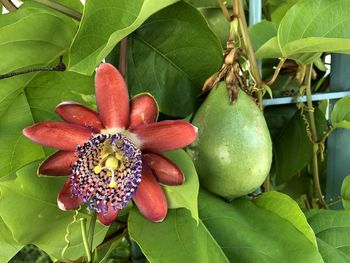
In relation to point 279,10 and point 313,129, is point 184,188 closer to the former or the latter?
point 313,129

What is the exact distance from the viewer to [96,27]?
0.38m

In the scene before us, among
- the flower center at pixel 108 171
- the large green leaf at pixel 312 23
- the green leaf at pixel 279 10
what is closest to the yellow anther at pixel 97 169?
the flower center at pixel 108 171

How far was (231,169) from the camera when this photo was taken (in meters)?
0.39

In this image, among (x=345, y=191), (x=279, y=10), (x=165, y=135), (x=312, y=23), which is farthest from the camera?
(x=279, y=10)

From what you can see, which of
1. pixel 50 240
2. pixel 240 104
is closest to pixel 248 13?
pixel 240 104

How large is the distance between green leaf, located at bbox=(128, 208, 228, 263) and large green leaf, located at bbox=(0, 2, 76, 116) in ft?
0.50

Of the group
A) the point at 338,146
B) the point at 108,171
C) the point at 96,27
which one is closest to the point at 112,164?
the point at 108,171

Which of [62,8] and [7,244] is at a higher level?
[62,8]

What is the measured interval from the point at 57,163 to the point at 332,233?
28 cm

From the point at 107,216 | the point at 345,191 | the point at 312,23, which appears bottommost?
the point at 345,191

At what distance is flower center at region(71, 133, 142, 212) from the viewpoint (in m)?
0.36

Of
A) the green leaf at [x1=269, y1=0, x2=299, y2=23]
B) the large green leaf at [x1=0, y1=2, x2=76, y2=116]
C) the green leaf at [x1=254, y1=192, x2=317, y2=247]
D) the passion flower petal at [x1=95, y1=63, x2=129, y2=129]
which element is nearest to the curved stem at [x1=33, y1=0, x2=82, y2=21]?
the large green leaf at [x1=0, y1=2, x2=76, y2=116]

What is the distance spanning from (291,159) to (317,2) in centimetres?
24

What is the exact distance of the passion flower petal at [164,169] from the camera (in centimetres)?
36
